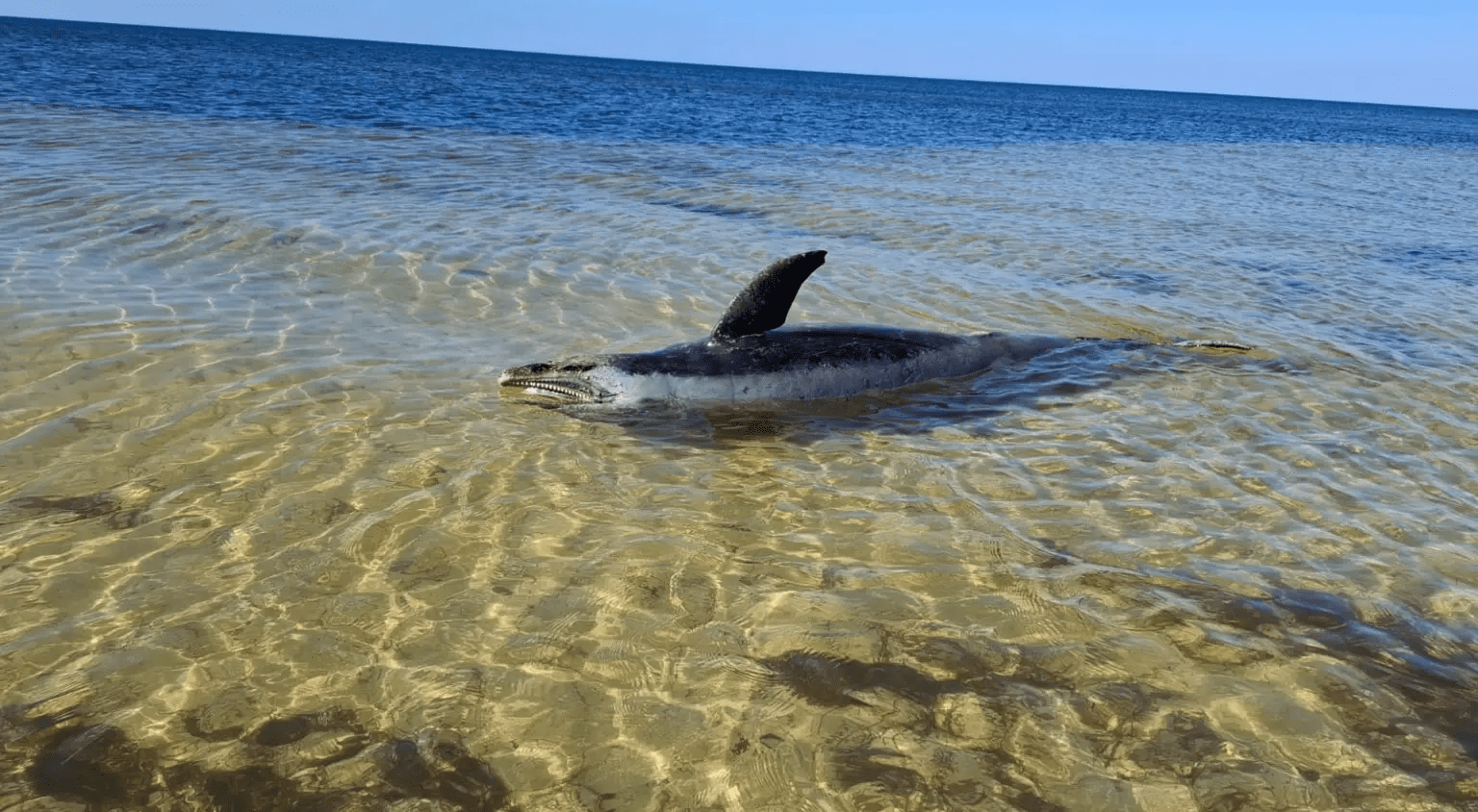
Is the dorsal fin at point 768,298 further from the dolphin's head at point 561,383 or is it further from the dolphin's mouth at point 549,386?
the dolphin's mouth at point 549,386

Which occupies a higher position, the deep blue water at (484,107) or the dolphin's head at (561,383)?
the deep blue water at (484,107)

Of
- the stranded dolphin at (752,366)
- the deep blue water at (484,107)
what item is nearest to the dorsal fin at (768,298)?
the stranded dolphin at (752,366)

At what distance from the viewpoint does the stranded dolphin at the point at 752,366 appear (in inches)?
286

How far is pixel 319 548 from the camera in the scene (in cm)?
485

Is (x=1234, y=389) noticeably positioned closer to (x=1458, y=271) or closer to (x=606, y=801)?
(x=606, y=801)

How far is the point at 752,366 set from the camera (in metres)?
7.43

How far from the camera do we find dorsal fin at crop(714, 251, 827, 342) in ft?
23.7

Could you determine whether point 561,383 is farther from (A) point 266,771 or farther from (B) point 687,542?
(A) point 266,771

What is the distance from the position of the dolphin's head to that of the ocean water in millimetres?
248

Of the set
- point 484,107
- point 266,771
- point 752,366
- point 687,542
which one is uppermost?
point 484,107

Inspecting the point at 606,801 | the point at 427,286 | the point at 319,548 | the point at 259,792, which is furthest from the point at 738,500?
the point at 427,286

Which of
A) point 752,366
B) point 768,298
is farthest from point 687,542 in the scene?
point 768,298

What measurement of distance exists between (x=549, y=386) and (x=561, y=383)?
3.5 inches

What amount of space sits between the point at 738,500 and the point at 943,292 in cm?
638
